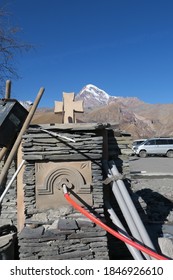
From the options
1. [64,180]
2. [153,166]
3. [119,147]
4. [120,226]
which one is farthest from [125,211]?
[153,166]

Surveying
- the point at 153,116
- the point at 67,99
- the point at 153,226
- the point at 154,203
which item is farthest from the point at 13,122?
the point at 153,116

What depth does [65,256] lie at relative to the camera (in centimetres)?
430

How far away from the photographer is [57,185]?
4695 millimetres

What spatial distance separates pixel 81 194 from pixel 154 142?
22.8 m

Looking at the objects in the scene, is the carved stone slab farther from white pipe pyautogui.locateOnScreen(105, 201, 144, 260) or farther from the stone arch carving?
white pipe pyautogui.locateOnScreen(105, 201, 144, 260)

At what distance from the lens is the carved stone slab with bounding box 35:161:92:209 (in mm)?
4688

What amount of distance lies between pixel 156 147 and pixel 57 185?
2280 centimetres

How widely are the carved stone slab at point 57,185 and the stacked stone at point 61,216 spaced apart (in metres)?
0.07

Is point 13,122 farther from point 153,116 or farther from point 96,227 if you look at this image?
point 153,116

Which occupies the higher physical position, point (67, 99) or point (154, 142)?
point (154, 142)

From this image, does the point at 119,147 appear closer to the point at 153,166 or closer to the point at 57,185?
the point at 57,185

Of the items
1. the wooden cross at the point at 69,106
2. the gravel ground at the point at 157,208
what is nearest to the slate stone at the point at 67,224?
the gravel ground at the point at 157,208

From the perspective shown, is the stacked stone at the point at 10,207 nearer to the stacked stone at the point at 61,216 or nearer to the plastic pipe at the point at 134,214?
the stacked stone at the point at 61,216

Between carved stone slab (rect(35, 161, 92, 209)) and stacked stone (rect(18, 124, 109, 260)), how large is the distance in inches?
2.9
